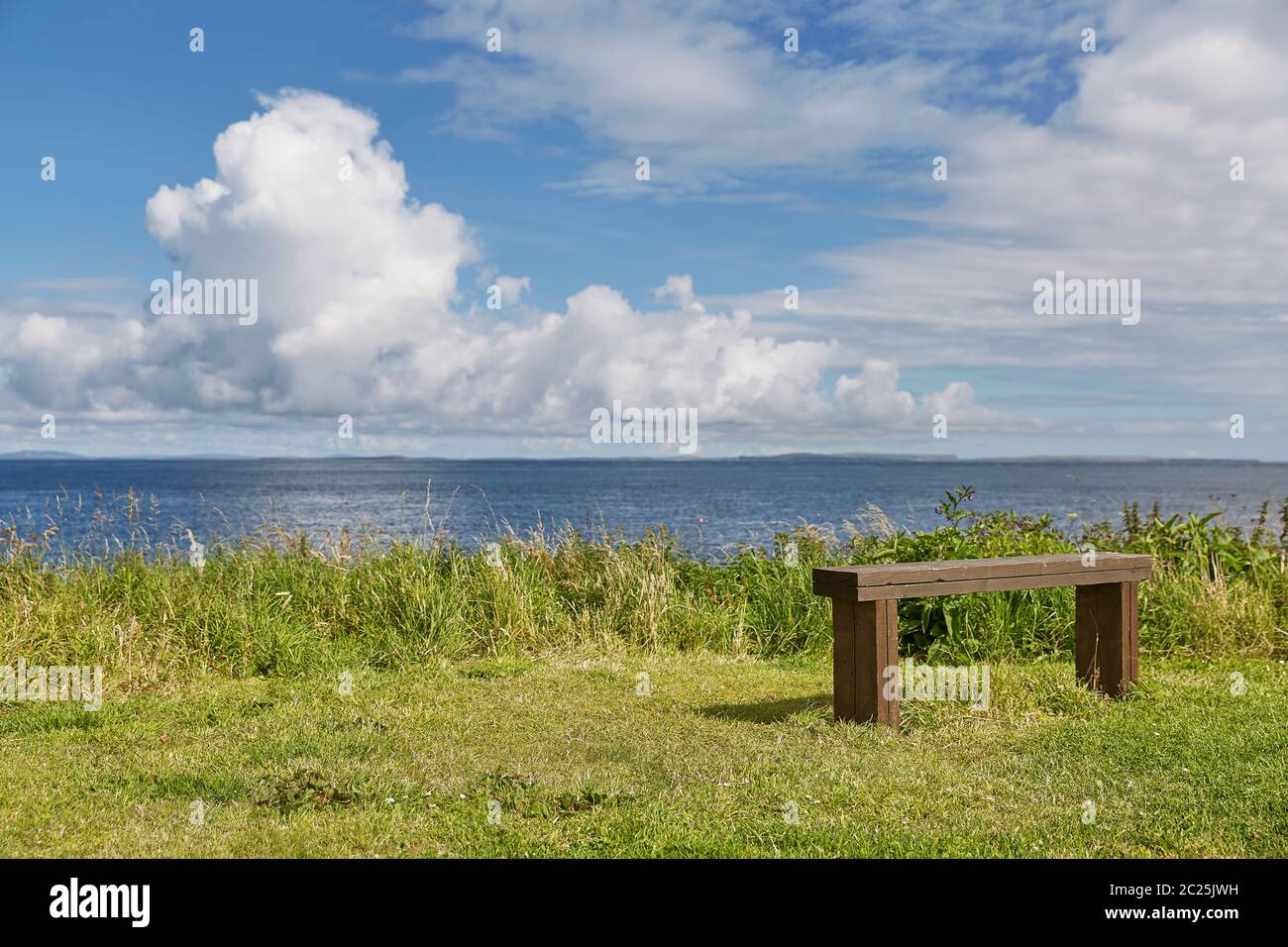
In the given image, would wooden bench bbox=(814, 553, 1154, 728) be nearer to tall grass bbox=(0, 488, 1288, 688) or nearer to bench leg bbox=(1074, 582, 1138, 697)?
bench leg bbox=(1074, 582, 1138, 697)

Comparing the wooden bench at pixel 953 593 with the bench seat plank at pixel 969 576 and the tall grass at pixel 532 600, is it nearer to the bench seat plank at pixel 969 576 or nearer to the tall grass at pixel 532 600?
the bench seat plank at pixel 969 576

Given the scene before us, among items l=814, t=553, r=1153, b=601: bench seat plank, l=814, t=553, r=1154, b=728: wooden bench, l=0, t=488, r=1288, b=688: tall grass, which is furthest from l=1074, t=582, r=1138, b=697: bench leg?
l=0, t=488, r=1288, b=688: tall grass

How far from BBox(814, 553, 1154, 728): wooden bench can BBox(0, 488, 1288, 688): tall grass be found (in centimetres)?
124

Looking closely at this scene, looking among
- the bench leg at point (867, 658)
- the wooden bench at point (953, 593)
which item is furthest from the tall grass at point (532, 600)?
the bench leg at point (867, 658)

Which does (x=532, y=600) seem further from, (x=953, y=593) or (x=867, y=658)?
(x=953, y=593)

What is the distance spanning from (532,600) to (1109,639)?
492 centimetres

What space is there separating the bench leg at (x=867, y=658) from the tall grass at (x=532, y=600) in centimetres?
225

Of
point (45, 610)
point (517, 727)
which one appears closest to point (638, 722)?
point (517, 727)

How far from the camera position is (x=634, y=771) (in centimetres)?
554

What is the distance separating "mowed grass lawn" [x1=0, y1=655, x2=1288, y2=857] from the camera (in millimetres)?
4508

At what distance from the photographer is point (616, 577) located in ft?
33.8

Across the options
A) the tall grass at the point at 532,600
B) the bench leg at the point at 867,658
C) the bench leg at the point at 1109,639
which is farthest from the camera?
the tall grass at the point at 532,600

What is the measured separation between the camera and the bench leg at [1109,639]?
7195mm
